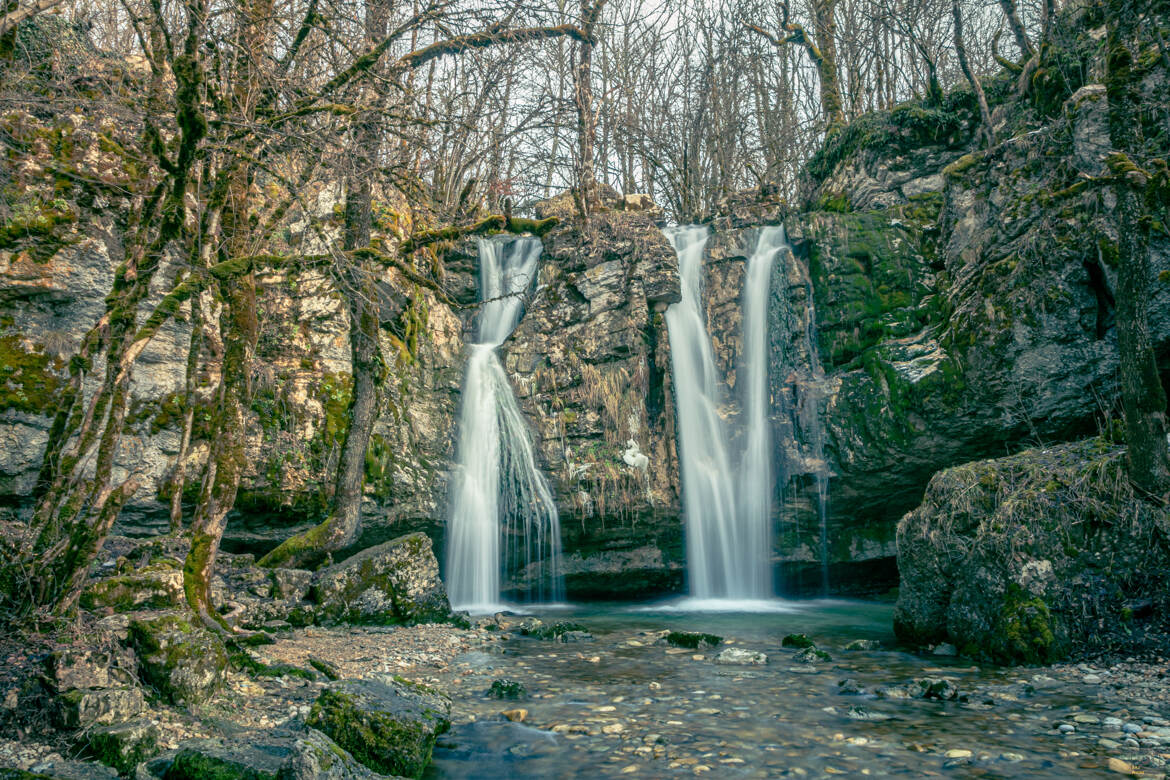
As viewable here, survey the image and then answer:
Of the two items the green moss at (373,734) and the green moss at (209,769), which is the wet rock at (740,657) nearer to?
the green moss at (373,734)

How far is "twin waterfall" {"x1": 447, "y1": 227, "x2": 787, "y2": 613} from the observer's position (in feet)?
38.1

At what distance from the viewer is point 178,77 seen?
14.8 feet

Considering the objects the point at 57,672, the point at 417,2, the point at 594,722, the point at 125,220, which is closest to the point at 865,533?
the point at 594,722

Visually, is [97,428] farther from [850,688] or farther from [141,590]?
[850,688]

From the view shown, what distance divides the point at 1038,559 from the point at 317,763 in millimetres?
6344

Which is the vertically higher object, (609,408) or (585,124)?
(585,124)

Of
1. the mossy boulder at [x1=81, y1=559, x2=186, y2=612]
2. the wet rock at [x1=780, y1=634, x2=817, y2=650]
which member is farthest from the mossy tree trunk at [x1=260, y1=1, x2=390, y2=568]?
the wet rock at [x1=780, y1=634, x2=817, y2=650]

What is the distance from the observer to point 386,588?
8.34 metres

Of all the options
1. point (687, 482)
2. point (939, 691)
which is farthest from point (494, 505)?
point (939, 691)

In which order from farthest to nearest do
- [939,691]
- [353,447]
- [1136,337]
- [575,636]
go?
1. [353,447]
2. [575,636]
3. [1136,337]
4. [939,691]

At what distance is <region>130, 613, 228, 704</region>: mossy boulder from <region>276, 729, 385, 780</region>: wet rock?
124cm

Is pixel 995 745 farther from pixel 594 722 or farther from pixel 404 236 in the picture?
pixel 404 236

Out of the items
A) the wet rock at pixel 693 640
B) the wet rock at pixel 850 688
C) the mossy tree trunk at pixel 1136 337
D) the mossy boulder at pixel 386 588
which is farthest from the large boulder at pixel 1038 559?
the mossy boulder at pixel 386 588

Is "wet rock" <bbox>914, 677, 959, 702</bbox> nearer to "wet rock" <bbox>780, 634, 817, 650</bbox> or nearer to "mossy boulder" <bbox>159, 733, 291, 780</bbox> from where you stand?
"wet rock" <bbox>780, 634, 817, 650</bbox>
